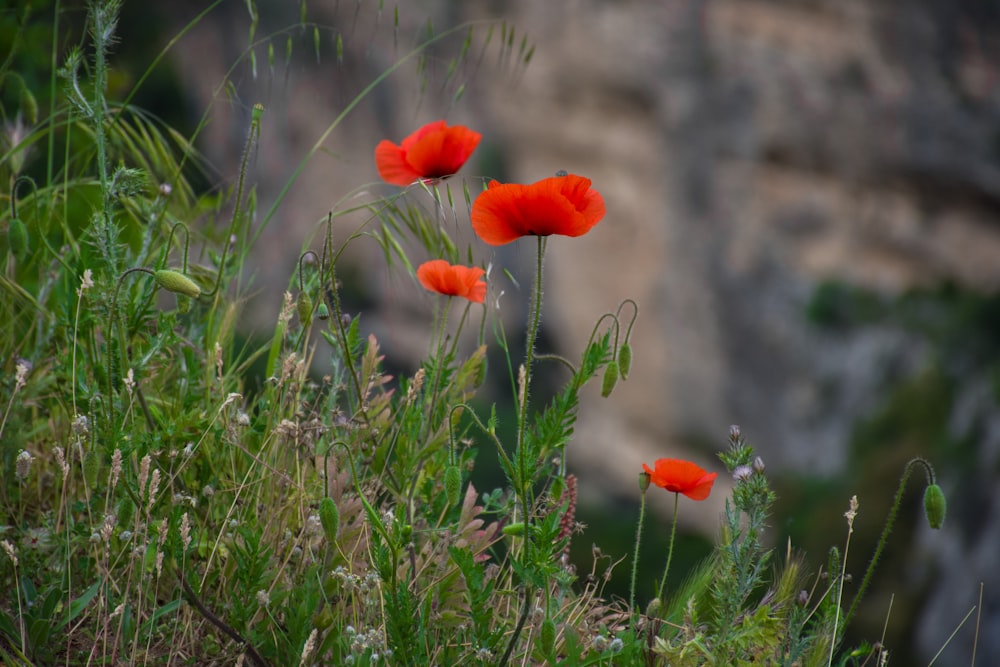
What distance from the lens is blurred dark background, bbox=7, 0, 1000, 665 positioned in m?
10.6

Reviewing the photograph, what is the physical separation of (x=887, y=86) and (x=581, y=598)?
38.5 ft

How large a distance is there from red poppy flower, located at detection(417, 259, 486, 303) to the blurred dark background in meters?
8.20

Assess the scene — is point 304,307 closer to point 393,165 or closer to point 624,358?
point 393,165

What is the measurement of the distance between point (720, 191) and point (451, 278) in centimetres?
1137

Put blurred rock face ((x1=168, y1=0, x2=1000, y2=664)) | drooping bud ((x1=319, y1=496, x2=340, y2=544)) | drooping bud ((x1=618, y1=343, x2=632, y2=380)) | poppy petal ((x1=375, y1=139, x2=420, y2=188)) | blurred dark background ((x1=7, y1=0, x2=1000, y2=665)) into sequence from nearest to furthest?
drooping bud ((x1=319, y1=496, x2=340, y2=544))
drooping bud ((x1=618, y1=343, x2=632, y2=380))
poppy petal ((x1=375, y1=139, x2=420, y2=188))
blurred dark background ((x1=7, y1=0, x2=1000, y2=665))
blurred rock face ((x1=168, y1=0, x2=1000, y2=664))

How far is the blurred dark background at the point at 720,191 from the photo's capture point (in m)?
10.6

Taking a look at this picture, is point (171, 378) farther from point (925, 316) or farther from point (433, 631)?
point (925, 316)

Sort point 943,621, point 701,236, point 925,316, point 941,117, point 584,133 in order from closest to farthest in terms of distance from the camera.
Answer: point 943,621 < point 925,316 < point 941,117 < point 701,236 < point 584,133

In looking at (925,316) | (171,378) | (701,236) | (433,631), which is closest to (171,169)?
(171,378)

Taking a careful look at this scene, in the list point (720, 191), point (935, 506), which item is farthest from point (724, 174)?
point (935, 506)

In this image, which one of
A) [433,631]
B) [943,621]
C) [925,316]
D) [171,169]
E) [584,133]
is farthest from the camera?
[584,133]

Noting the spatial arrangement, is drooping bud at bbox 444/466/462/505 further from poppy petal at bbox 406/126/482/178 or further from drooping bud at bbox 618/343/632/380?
poppy petal at bbox 406/126/482/178

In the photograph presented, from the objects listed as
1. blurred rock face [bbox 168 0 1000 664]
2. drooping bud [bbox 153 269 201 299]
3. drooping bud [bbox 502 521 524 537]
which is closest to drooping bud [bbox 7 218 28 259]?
drooping bud [bbox 153 269 201 299]

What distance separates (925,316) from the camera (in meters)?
10.1
